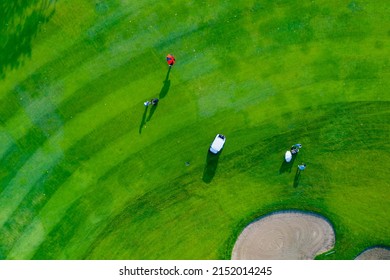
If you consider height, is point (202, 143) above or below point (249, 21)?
below

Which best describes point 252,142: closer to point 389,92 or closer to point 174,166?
point 174,166

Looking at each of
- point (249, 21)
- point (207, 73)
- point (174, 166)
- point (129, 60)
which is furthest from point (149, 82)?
point (249, 21)

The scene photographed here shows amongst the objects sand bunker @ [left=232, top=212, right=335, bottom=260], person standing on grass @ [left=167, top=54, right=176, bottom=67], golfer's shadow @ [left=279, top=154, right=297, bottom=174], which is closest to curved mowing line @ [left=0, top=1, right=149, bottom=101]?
person standing on grass @ [left=167, top=54, right=176, bottom=67]

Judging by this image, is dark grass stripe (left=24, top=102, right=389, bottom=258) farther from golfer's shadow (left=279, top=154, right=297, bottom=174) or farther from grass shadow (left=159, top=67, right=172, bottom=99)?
grass shadow (left=159, top=67, right=172, bottom=99)

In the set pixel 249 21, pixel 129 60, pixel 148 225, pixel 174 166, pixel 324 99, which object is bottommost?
pixel 148 225

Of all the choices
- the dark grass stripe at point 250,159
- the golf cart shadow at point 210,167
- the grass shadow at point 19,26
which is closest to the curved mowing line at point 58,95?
the grass shadow at point 19,26

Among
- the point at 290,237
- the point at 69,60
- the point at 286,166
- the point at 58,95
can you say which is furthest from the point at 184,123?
the point at 290,237
